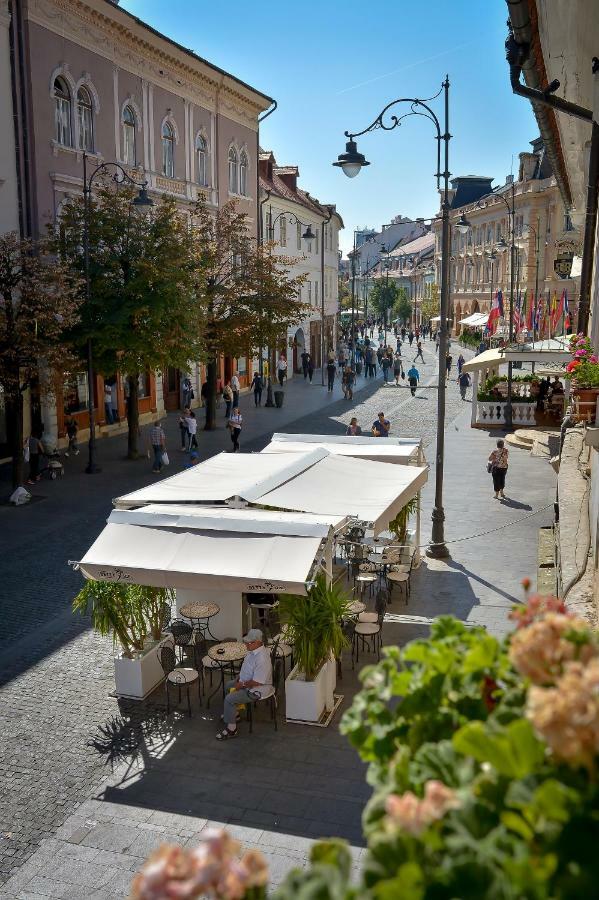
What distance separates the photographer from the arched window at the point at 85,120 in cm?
2759

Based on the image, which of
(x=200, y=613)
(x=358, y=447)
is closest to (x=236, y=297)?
(x=358, y=447)

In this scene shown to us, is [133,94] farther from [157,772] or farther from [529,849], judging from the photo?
[529,849]

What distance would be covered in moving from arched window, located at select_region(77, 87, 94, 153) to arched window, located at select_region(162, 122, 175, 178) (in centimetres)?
536

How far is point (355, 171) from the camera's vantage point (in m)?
15.0

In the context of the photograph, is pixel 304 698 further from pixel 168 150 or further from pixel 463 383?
pixel 463 383

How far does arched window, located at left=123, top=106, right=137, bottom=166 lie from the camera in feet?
99.8

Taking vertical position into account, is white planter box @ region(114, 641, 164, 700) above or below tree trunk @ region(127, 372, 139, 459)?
below

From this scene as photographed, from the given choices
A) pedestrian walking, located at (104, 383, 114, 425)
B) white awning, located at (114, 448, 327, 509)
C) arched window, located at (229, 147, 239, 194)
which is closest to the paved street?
white awning, located at (114, 448, 327, 509)

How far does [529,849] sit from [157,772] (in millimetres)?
7319

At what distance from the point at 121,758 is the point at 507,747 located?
755 cm

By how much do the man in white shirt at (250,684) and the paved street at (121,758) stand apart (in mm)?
284

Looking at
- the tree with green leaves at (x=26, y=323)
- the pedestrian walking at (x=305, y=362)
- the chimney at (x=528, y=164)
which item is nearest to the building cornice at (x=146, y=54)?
the tree with green leaves at (x=26, y=323)

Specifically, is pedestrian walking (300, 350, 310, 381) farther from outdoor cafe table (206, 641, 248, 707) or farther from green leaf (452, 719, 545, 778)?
green leaf (452, 719, 545, 778)

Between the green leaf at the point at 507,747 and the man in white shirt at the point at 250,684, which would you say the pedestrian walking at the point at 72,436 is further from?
the green leaf at the point at 507,747
